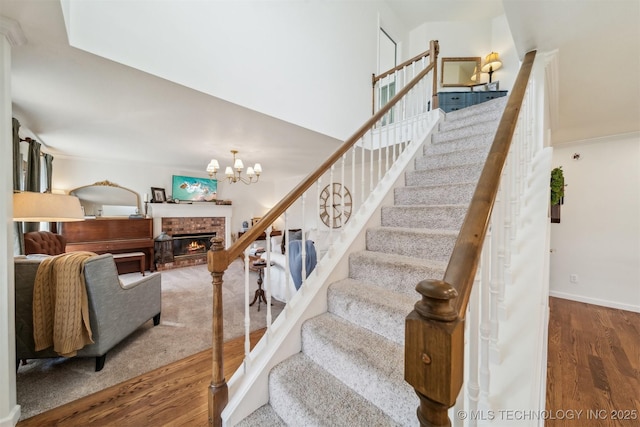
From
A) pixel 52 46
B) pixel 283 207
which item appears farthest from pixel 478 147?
pixel 52 46

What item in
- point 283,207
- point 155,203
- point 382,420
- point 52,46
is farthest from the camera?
point 155,203

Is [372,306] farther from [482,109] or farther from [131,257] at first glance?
[131,257]

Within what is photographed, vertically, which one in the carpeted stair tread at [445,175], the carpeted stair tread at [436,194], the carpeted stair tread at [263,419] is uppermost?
the carpeted stair tread at [445,175]

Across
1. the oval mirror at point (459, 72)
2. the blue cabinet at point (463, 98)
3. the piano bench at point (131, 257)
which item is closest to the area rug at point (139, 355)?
the piano bench at point (131, 257)

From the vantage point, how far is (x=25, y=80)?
193 centimetres

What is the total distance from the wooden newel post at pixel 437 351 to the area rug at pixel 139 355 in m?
2.27

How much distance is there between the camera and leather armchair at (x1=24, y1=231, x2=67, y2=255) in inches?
109

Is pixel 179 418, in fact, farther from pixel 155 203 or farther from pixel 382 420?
pixel 155 203

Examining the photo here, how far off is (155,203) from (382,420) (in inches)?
227

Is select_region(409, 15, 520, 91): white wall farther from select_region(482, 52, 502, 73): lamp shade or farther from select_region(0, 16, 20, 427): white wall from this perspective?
select_region(0, 16, 20, 427): white wall

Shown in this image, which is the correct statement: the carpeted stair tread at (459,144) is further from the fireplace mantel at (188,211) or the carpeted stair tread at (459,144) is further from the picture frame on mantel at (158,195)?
the picture frame on mantel at (158,195)

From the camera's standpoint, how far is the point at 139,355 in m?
2.05

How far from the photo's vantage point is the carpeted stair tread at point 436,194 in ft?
6.10

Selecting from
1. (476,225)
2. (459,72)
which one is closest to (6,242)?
(476,225)
